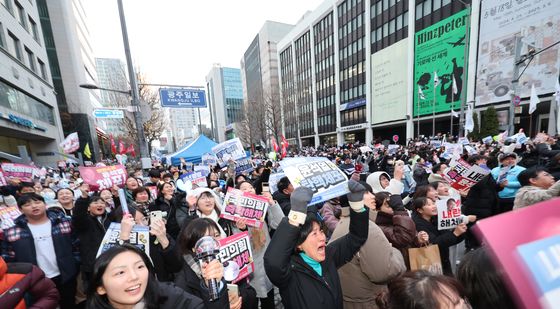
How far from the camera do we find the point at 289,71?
4953 cm

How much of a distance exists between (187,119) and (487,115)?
385ft

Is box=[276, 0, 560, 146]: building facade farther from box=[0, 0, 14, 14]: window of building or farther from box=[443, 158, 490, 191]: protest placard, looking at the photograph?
box=[0, 0, 14, 14]: window of building

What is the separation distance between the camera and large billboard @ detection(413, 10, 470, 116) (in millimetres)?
22031

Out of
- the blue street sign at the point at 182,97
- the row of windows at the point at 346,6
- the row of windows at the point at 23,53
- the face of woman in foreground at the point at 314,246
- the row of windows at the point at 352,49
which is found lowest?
the face of woman in foreground at the point at 314,246

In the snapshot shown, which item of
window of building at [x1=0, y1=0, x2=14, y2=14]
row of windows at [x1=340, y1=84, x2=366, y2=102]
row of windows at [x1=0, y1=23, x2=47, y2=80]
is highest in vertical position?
window of building at [x1=0, y1=0, x2=14, y2=14]

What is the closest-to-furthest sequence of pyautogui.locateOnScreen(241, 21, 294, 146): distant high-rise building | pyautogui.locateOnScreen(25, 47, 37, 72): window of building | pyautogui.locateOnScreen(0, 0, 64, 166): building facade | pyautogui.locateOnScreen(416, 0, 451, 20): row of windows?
pyautogui.locateOnScreen(0, 0, 64, 166): building facade → pyautogui.locateOnScreen(25, 47, 37, 72): window of building → pyautogui.locateOnScreen(416, 0, 451, 20): row of windows → pyautogui.locateOnScreen(241, 21, 294, 146): distant high-rise building

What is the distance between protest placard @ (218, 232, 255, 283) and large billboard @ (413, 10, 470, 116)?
81.7ft

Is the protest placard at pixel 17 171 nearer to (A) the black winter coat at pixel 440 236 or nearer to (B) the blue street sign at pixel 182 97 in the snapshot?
(B) the blue street sign at pixel 182 97

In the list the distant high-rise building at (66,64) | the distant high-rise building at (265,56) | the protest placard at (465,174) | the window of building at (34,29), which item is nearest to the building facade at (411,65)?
the distant high-rise building at (265,56)

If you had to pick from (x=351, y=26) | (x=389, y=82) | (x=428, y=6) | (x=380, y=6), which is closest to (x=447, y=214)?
(x=428, y=6)

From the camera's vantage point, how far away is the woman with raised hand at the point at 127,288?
5.08 feet

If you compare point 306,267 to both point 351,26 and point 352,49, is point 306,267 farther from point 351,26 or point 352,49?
point 351,26

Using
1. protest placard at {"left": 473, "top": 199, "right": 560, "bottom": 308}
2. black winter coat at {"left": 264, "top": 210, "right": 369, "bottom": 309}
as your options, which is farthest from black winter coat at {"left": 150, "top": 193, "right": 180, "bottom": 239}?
protest placard at {"left": 473, "top": 199, "right": 560, "bottom": 308}

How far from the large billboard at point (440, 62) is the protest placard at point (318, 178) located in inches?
945
